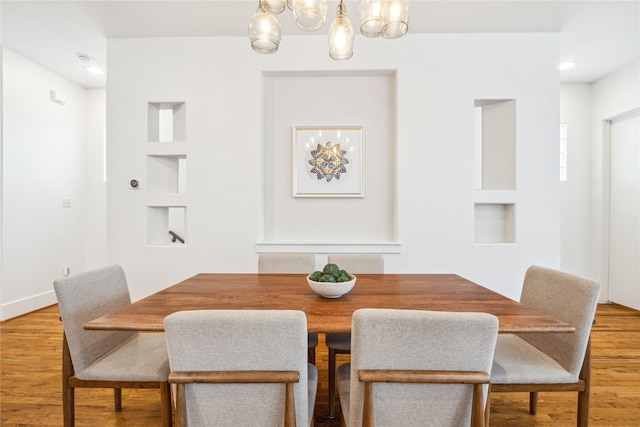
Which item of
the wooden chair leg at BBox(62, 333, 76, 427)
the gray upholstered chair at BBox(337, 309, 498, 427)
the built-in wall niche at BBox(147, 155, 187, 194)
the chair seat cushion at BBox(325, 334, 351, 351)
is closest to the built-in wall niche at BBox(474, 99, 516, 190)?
the chair seat cushion at BBox(325, 334, 351, 351)

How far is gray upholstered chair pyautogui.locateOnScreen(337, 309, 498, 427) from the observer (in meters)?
0.92

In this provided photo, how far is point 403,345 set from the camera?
94 cm

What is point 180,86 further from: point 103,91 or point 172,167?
point 103,91

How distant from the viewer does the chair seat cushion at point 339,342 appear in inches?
68.1

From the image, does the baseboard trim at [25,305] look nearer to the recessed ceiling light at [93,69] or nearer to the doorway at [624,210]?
the recessed ceiling light at [93,69]

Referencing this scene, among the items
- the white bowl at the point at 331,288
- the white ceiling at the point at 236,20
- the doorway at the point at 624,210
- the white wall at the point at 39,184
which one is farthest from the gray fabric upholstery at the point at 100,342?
the doorway at the point at 624,210

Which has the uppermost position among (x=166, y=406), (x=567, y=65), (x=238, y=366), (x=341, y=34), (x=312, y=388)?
(x=567, y=65)

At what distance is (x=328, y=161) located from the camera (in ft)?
9.70

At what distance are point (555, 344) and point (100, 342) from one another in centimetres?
209

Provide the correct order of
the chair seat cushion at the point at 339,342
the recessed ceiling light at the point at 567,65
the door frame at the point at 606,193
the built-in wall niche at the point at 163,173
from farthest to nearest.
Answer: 1. the door frame at the point at 606,193
2. the recessed ceiling light at the point at 567,65
3. the built-in wall niche at the point at 163,173
4. the chair seat cushion at the point at 339,342

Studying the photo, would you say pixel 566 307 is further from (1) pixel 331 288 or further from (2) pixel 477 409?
(1) pixel 331 288

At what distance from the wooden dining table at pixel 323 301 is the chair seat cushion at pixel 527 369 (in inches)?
10.3

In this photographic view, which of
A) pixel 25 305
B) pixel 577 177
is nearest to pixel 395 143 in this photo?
pixel 577 177

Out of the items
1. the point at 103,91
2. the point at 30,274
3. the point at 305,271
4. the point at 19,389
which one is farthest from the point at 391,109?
the point at 30,274
